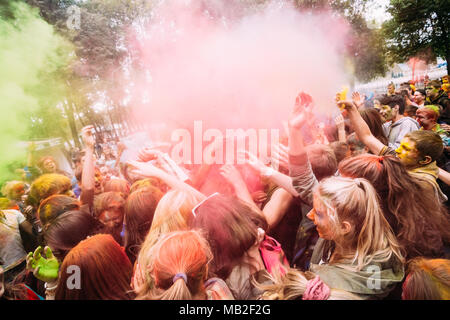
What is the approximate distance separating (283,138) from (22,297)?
2208 mm

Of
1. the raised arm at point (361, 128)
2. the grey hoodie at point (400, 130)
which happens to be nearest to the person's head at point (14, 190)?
the raised arm at point (361, 128)

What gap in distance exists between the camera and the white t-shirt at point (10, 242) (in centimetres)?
160

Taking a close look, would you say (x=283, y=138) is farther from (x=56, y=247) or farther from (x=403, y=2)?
(x=56, y=247)

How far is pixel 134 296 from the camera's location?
1.29 meters

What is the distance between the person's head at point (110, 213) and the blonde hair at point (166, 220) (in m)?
0.40

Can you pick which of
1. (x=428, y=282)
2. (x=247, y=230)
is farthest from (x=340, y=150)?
(x=247, y=230)

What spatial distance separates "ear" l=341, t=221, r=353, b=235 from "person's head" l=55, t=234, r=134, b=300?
125 centimetres

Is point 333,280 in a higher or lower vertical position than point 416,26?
lower

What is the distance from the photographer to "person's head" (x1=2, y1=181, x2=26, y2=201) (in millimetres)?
1662

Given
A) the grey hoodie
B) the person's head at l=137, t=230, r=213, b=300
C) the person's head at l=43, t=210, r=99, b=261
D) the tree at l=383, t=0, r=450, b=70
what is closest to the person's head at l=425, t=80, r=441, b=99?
the grey hoodie

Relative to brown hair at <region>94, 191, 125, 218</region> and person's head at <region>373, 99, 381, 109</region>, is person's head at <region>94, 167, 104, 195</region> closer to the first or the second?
brown hair at <region>94, 191, 125, 218</region>

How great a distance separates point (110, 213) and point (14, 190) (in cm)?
80

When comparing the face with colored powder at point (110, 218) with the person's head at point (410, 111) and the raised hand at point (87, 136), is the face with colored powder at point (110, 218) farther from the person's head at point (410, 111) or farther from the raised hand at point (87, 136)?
the person's head at point (410, 111)

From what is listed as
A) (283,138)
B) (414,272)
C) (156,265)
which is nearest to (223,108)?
(283,138)
